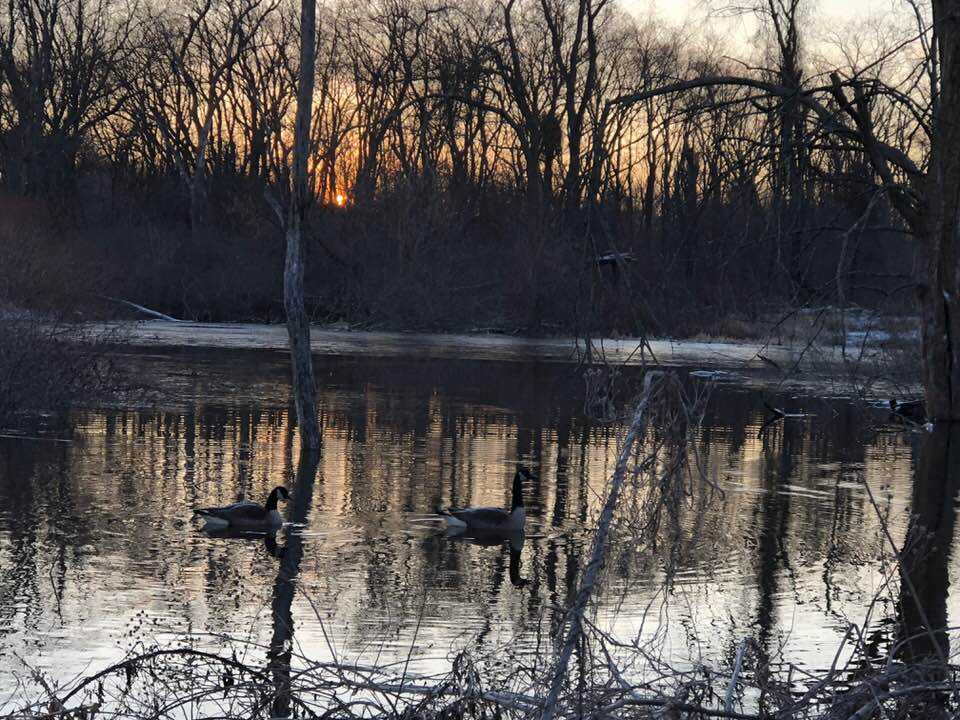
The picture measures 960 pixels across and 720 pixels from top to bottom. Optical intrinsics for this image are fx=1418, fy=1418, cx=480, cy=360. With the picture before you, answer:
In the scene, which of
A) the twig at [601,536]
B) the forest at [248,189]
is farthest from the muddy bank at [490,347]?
the twig at [601,536]

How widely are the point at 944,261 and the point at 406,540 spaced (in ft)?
32.1

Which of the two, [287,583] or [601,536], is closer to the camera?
[601,536]

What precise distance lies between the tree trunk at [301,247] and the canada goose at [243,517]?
570 cm

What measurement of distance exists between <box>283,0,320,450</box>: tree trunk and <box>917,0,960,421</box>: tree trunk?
8124 mm

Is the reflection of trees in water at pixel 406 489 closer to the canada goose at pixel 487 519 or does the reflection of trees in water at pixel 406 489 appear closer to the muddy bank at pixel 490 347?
the canada goose at pixel 487 519

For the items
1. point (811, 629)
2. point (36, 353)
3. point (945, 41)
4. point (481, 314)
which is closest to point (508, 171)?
point (481, 314)

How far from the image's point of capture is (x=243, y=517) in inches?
527

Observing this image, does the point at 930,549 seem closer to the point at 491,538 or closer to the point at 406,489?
the point at 491,538

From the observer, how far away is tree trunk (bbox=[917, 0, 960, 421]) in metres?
15.4

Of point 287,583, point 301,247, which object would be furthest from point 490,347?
point 287,583

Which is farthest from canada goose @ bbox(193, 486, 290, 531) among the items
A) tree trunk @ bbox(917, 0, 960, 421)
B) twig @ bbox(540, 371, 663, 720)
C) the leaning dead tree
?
twig @ bbox(540, 371, 663, 720)

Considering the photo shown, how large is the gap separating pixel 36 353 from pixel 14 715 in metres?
16.3

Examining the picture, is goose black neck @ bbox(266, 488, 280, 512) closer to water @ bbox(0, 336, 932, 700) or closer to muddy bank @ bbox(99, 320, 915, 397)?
water @ bbox(0, 336, 932, 700)

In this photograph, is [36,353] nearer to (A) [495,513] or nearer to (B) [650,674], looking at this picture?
(A) [495,513]
